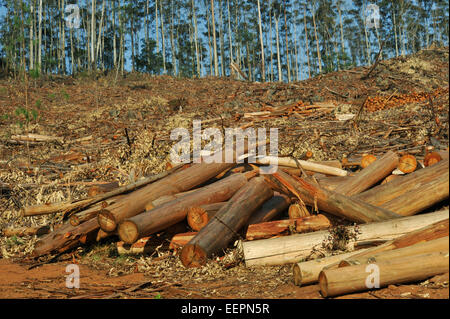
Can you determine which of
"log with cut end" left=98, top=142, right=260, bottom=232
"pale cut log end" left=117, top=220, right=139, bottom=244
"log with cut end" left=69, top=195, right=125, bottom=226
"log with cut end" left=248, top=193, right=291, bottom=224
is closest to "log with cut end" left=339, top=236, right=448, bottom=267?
Answer: "log with cut end" left=248, top=193, right=291, bottom=224

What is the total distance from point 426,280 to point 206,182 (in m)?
3.88

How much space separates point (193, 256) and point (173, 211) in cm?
73

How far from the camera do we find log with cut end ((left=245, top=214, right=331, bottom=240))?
424 centimetres

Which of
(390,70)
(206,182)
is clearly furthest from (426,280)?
(390,70)

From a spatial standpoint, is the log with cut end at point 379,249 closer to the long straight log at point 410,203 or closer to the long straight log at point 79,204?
the long straight log at point 410,203

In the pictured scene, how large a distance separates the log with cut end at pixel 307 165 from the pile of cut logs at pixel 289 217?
0.05 feet

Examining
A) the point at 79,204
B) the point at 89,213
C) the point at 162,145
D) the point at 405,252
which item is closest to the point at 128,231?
the point at 89,213

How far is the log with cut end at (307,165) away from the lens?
5723 millimetres

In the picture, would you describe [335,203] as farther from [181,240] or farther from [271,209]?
[181,240]

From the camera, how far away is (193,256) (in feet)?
13.1
